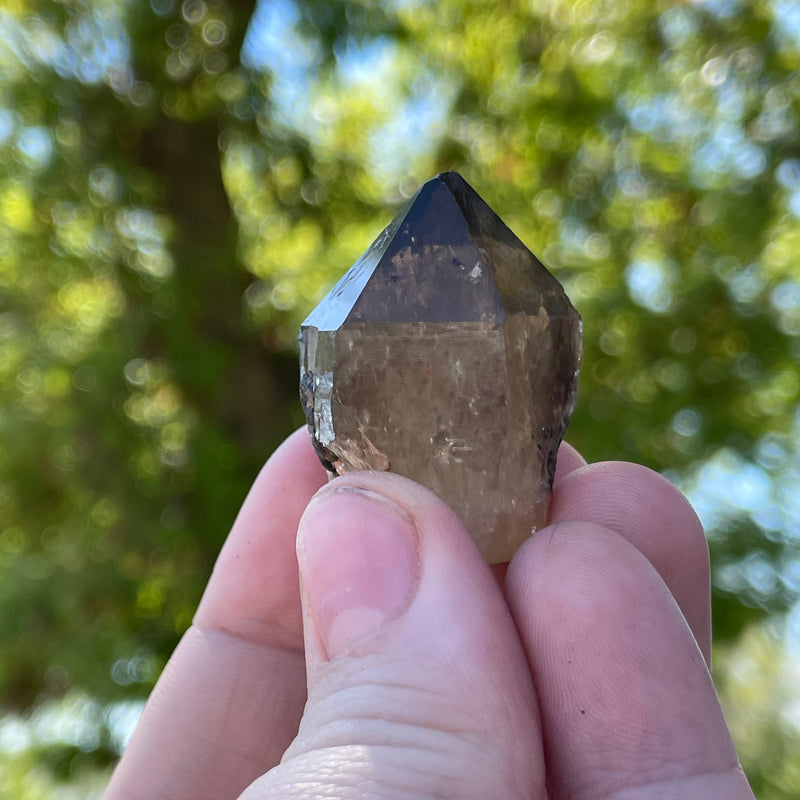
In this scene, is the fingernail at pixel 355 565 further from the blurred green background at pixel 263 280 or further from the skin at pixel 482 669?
the blurred green background at pixel 263 280

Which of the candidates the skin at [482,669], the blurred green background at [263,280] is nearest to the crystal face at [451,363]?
the skin at [482,669]

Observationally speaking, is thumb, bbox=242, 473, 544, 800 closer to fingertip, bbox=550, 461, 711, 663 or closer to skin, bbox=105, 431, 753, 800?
skin, bbox=105, 431, 753, 800

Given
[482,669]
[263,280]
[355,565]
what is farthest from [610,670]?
[263,280]

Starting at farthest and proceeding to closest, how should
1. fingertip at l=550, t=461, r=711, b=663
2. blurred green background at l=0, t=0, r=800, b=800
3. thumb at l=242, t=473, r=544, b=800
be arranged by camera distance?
1. blurred green background at l=0, t=0, r=800, b=800
2. fingertip at l=550, t=461, r=711, b=663
3. thumb at l=242, t=473, r=544, b=800

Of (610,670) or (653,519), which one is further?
(653,519)

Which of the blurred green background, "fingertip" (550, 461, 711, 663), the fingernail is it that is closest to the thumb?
the fingernail

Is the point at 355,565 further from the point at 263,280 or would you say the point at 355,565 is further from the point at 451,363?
the point at 263,280
